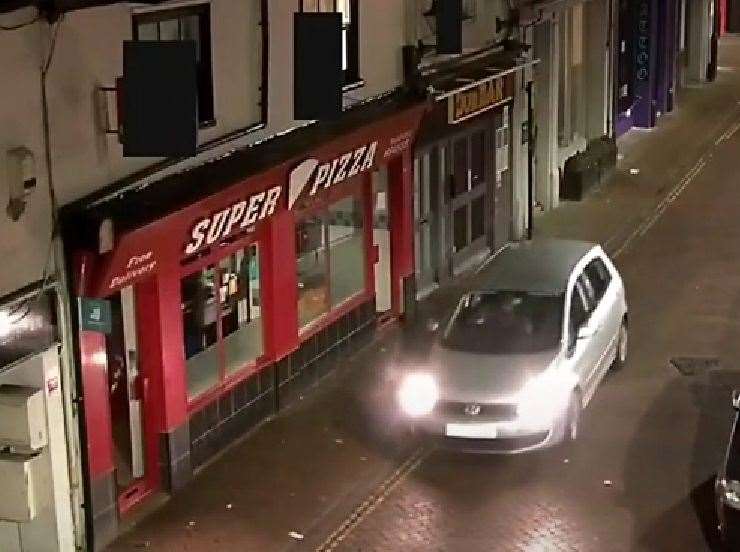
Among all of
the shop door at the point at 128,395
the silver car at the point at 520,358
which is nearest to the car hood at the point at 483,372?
the silver car at the point at 520,358

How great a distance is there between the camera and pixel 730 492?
36.6 ft

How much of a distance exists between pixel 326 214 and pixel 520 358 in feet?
11.9

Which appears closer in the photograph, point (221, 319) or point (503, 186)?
point (221, 319)

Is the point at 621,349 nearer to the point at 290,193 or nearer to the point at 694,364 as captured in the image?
the point at 694,364

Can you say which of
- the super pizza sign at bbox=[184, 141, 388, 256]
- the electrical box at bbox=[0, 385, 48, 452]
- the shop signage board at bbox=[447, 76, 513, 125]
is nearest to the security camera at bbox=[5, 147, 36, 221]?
the electrical box at bbox=[0, 385, 48, 452]

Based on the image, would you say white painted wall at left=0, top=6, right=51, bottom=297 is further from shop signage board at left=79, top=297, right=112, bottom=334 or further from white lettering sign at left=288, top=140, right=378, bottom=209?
white lettering sign at left=288, top=140, right=378, bottom=209

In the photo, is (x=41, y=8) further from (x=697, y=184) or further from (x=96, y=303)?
(x=697, y=184)

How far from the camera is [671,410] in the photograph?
1499cm

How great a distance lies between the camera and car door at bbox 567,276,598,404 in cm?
1415

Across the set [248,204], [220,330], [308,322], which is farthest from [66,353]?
[308,322]

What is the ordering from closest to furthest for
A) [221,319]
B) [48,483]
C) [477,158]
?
[48,483] → [221,319] → [477,158]

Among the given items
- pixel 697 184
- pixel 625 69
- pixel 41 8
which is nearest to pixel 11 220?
pixel 41 8

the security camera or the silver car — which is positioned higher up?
the security camera

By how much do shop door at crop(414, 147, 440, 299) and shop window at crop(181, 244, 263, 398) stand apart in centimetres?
434
